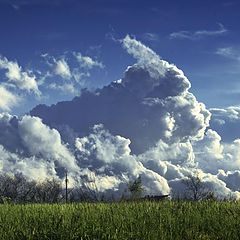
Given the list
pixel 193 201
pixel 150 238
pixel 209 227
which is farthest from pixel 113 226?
pixel 193 201

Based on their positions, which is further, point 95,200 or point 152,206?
point 95,200

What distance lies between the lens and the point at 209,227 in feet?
51.0

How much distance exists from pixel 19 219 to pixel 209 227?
613cm

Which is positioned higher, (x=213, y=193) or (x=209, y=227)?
(x=213, y=193)

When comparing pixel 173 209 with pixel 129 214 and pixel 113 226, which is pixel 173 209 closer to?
pixel 129 214

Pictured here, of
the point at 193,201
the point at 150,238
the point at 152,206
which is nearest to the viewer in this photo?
the point at 150,238

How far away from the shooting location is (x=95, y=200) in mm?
22516

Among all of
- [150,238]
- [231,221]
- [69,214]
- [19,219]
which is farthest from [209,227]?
[19,219]

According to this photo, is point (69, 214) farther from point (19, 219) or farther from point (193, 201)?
point (193, 201)

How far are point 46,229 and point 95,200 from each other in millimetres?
6738

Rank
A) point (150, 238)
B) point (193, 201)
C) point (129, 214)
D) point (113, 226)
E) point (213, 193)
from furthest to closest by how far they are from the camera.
Result: 1. point (213, 193)
2. point (193, 201)
3. point (129, 214)
4. point (113, 226)
5. point (150, 238)

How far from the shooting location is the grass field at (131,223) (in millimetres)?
14969

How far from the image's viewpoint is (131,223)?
52.3 feet

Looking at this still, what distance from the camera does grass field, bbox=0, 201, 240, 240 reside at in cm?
1497
